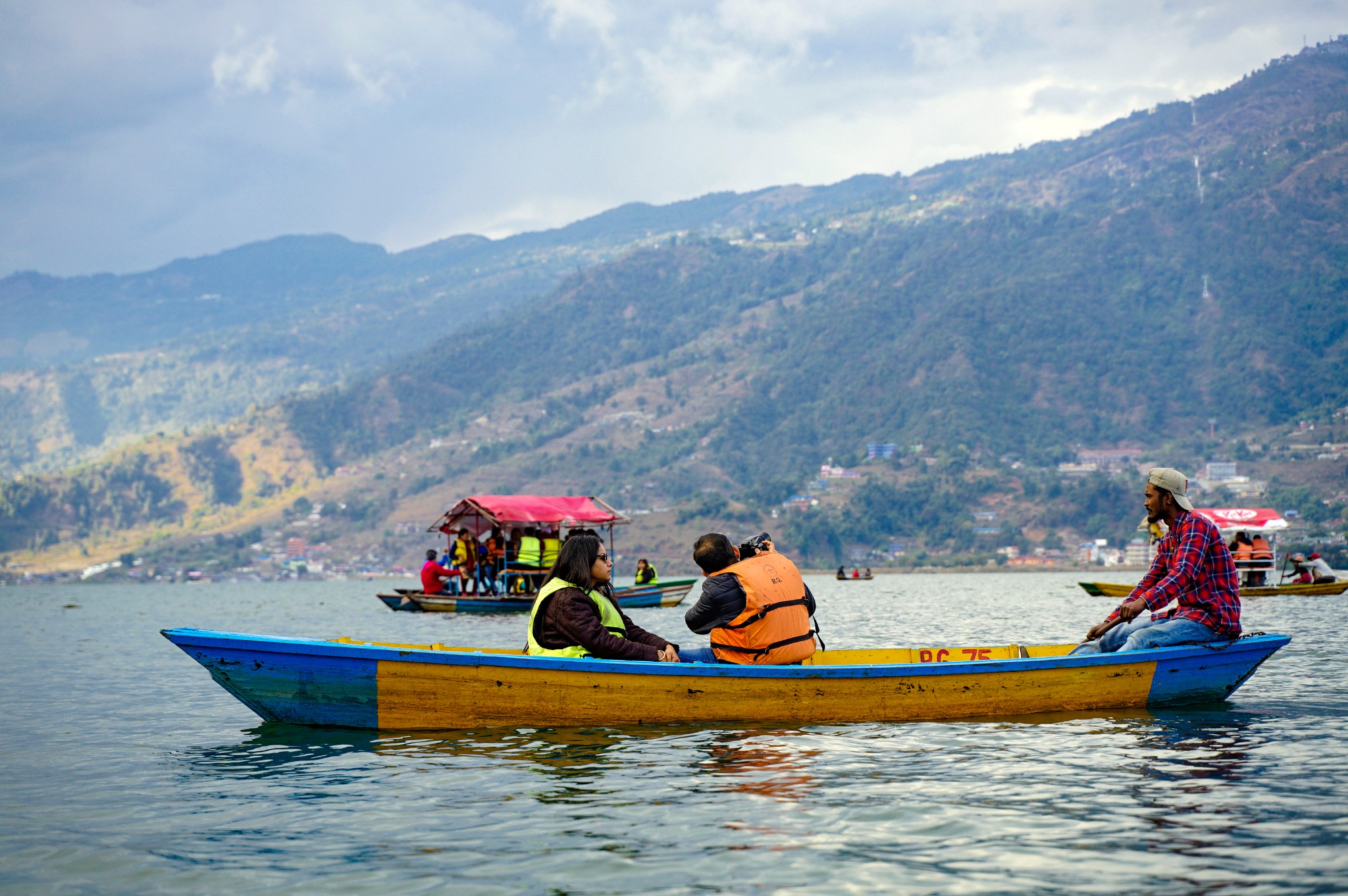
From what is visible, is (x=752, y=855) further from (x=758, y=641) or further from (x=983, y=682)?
(x=983, y=682)

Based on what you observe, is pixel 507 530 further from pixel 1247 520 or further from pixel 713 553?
pixel 713 553

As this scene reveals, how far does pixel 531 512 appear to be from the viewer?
39.3 metres

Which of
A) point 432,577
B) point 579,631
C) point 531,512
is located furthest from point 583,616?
point 432,577

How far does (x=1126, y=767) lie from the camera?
33.3 feet

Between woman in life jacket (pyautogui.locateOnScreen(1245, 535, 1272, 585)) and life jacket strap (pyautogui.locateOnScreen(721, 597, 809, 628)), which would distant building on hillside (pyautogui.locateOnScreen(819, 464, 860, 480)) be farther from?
life jacket strap (pyautogui.locateOnScreen(721, 597, 809, 628))

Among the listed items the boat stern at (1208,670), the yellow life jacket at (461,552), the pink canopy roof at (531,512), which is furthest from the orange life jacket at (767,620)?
the yellow life jacket at (461,552)

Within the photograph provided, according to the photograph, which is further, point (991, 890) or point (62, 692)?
point (62, 692)

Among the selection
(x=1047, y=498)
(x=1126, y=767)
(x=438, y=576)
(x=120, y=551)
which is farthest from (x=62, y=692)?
(x=120, y=551)

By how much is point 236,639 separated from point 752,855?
20.5 ft

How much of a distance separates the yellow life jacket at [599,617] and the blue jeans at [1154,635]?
5.17 m

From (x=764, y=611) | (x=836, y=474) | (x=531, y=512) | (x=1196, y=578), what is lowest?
(x=764, y=611)

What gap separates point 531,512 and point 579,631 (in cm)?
2775

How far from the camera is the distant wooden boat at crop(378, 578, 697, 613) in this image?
38969 millimetres

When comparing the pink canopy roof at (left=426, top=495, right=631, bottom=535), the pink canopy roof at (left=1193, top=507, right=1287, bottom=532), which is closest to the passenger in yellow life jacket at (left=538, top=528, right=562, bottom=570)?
the pink canopy roof at (left=426, top=495, right=631, bottom=535)
